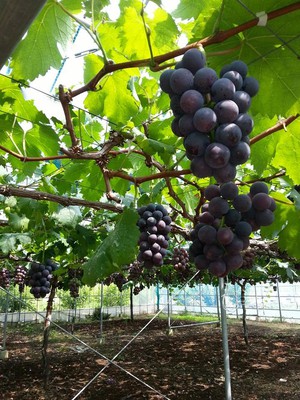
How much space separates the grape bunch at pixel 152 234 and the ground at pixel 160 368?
6.51 feet

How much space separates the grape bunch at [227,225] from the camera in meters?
1.27

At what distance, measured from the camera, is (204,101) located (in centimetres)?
88

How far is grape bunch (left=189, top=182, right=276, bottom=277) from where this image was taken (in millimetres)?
1272

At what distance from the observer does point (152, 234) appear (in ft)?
7.18

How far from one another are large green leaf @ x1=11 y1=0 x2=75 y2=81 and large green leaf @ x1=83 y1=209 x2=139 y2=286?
88 centimetres

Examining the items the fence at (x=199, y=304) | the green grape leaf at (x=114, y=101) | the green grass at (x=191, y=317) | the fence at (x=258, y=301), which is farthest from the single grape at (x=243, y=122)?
the green grass at (x=191, y=317)

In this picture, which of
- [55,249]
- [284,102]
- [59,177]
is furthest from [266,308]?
[284,102]

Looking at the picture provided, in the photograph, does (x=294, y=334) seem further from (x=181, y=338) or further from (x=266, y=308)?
(x=266, y=308)

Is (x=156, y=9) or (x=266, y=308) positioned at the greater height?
(x=156, y=9)

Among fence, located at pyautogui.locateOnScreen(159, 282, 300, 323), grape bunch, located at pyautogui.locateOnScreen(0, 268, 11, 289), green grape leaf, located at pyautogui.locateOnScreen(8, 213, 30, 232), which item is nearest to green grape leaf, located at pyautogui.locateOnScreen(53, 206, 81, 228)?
green grape leaf, located at pyautogui.locateOnScreen(8, 213, 30, 232)

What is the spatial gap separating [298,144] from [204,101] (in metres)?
0.98

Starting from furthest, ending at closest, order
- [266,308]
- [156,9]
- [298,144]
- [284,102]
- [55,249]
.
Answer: [266,308] → [55,249] → [298,144] → [156,9] → [284,102]

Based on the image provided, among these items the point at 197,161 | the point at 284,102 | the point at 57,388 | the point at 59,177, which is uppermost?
the point at 59,177

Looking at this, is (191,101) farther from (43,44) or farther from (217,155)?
(43,44)
